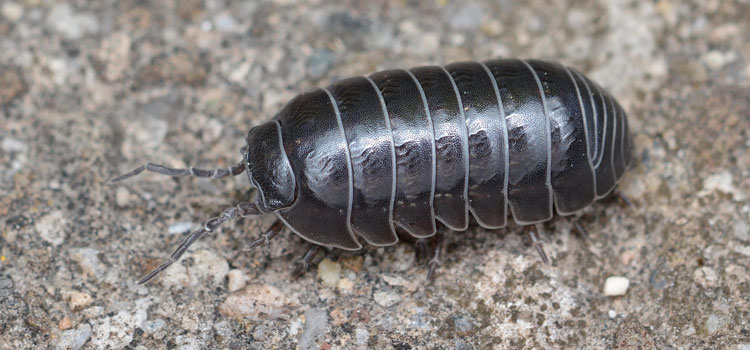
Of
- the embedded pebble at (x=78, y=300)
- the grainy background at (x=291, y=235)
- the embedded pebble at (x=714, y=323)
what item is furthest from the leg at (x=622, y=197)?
the embedded pebble at (x=78, y=300)

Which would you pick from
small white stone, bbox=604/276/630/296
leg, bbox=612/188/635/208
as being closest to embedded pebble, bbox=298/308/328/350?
small white stone, bbox=604/276/630/296

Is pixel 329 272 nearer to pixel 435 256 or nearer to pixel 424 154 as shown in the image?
pixel 435 256

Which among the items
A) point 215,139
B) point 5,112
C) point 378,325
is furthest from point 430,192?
point 5,112

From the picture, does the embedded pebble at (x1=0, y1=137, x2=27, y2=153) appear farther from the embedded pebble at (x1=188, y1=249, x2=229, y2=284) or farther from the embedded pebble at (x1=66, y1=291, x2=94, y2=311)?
the embedded pebble at (x1=188, y1=249, x2=229, y2=284)

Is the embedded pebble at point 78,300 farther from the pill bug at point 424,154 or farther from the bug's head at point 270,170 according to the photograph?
the bug's head at point 270,170

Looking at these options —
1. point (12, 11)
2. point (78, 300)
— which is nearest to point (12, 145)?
point (12, 11)

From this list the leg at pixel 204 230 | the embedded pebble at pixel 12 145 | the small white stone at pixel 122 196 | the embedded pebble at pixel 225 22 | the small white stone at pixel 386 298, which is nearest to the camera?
the leg at pixel 204 230

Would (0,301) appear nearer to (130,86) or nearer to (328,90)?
(130,86)
